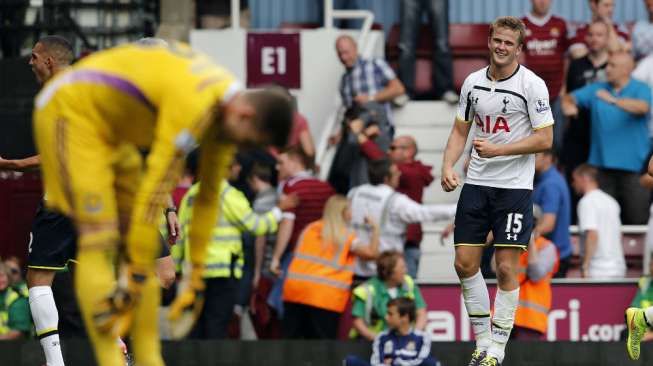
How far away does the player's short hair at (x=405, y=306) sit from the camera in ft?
38.4

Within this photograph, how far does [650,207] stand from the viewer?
46.2ft

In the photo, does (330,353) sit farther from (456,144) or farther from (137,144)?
(137,144)

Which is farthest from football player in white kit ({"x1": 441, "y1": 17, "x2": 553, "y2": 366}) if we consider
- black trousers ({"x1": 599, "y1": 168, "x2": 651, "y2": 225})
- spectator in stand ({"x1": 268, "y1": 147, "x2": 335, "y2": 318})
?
black trousers ({"x1": 599, "y1": 168, "x2": 651, "y2": 225})

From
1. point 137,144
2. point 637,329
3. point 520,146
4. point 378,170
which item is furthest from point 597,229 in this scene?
point 137,144

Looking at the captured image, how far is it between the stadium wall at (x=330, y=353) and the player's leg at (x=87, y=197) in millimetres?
4330

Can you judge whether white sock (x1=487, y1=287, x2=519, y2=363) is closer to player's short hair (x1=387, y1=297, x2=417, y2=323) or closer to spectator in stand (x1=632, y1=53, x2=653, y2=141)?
player's short hair (x1=387, y1=297, x2=417, y2=323)

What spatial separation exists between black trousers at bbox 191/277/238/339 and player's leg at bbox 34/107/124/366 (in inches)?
200

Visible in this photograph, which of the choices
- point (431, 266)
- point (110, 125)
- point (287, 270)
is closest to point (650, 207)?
point (431, 266)

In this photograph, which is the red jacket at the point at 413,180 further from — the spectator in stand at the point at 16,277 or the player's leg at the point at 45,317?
the player's leg at the point at 45,317

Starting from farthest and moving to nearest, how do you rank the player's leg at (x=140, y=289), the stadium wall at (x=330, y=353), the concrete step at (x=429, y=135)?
the concrete step at (x=429, y=135)
the stadium wall at (x=330, y=353)
the player's leg at (x=140, y=289)

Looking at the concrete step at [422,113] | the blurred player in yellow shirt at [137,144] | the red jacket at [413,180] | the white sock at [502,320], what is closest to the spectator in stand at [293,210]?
the red jacket at [413,180]

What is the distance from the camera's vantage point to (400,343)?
38.1 feet

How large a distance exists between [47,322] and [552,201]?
5117 mm

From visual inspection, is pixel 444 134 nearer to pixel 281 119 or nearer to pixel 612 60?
pixel 612 60
